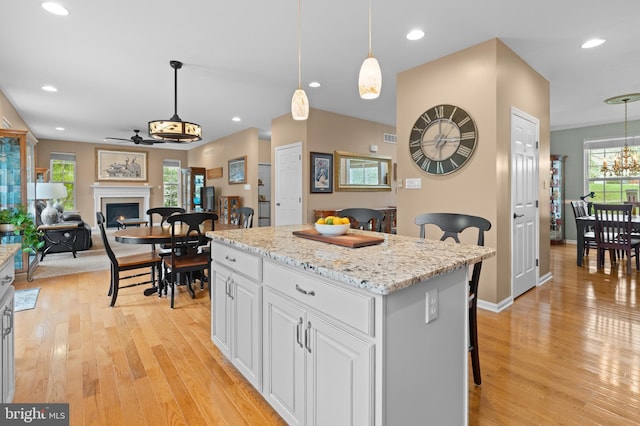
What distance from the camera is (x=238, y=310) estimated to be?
1.96 meters

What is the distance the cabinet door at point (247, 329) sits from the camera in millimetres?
1758

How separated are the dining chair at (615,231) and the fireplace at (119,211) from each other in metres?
11.4

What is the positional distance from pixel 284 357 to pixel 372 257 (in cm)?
63

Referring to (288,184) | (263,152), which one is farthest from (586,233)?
(263,152)

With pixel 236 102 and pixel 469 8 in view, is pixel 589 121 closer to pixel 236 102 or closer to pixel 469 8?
pixel 469 8

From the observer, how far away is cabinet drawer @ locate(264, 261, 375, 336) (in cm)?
110

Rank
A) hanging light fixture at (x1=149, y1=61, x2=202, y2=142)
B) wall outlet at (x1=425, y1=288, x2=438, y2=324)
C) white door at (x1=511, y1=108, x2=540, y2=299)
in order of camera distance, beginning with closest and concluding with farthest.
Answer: wall outlet at (x1=425, y1=288, x2=438, y2=324) → white door at (x1=511, y1=108, x2=540, y2=299) → hanging light fixture at (x1=149, y1=61, x2=202, y2=142)

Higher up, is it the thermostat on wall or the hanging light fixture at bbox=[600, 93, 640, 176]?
the hanging light fixture at bbox=[600, 93, 640, 176]

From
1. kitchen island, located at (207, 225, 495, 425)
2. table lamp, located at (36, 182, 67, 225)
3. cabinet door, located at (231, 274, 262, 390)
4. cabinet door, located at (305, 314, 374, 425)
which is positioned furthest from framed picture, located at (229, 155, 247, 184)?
cabinet door, located at (305, 314, 374, 425)

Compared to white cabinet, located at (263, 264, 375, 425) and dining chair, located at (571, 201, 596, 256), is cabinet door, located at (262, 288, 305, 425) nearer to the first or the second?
white cabinet, located at (263, 264, 375, 425)

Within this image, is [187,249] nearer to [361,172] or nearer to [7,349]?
[7,349]

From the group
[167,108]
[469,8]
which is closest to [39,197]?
[167,108]

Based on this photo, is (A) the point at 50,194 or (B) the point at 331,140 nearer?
(A) the point at 50,194

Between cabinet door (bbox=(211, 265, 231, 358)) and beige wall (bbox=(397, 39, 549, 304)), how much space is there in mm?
2482
